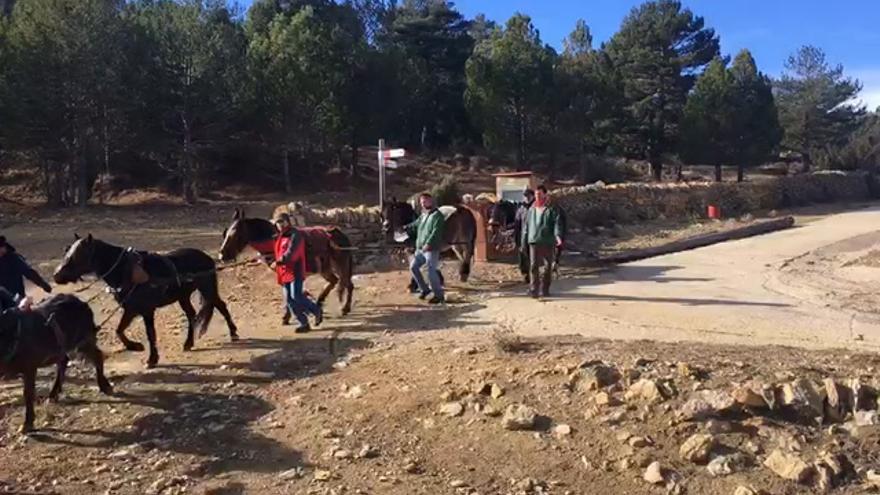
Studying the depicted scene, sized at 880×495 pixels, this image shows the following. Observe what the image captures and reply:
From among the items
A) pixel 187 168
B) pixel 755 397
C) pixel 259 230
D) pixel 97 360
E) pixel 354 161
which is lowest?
pixel 755 397

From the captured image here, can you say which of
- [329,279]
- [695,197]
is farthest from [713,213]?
[329,279]

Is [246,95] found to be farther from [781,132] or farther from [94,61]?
[781,132]

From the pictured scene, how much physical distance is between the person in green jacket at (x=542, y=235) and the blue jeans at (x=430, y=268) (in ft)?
4.66

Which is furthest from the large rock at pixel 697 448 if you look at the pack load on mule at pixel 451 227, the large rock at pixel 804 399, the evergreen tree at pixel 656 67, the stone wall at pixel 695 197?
the evergreen tree at pixel 656 67

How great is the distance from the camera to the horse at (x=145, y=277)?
9.58 m

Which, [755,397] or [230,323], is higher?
[230,323]

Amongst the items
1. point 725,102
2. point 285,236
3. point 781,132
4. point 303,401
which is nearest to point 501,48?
point 725,102

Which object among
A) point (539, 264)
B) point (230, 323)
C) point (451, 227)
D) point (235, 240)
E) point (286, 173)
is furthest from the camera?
point (286, 173)

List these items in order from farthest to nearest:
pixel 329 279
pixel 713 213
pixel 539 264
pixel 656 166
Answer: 1. pixel 656 166
2. pixel 713 213
3. pixel 539 264
4. pixel 329 279

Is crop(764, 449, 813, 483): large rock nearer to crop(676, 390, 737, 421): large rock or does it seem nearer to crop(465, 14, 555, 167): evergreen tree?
crop(676, 390, 737, 421): large rock

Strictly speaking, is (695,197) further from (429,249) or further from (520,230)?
(429,249)

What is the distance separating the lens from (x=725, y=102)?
43.8 meters

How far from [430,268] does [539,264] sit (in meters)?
1.64

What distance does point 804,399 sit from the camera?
766 centimetres
